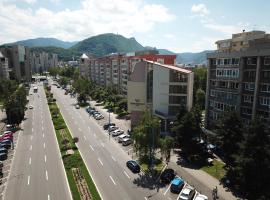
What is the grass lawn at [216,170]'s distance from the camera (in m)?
42.1

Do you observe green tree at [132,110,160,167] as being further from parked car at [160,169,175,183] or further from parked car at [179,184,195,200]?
parked car at [179,184,195,200]

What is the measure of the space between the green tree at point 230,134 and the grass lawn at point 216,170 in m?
2.45

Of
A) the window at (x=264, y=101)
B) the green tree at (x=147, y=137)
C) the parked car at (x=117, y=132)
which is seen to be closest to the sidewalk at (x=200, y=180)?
the green tree at (x=147, y=137)

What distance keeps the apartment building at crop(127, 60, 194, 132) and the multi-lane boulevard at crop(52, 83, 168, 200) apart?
41.8 feet

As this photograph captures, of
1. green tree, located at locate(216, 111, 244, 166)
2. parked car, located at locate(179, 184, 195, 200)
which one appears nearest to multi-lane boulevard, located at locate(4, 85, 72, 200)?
parked car, located at locate(179, 184, 195, 200)

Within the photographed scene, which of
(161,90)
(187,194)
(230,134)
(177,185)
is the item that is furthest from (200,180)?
(161,90)

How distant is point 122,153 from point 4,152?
23.2 m

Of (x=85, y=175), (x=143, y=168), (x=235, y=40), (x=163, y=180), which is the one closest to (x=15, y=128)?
(x=85, y=175)

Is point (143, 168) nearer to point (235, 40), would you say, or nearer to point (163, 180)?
point (163, 180)

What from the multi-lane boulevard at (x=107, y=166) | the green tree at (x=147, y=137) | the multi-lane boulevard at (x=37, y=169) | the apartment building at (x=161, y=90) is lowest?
the multi-lane boulevard at (x=37, y=169)

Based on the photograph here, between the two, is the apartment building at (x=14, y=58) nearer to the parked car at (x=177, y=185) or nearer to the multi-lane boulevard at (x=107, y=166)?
the multi-lane boulevard at (x=107, y=166)

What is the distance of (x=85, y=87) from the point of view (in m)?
124

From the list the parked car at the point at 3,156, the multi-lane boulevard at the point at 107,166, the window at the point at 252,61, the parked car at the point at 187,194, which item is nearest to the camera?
the parked car at the point at 187,194

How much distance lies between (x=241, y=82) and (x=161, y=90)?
19891 millimetres
